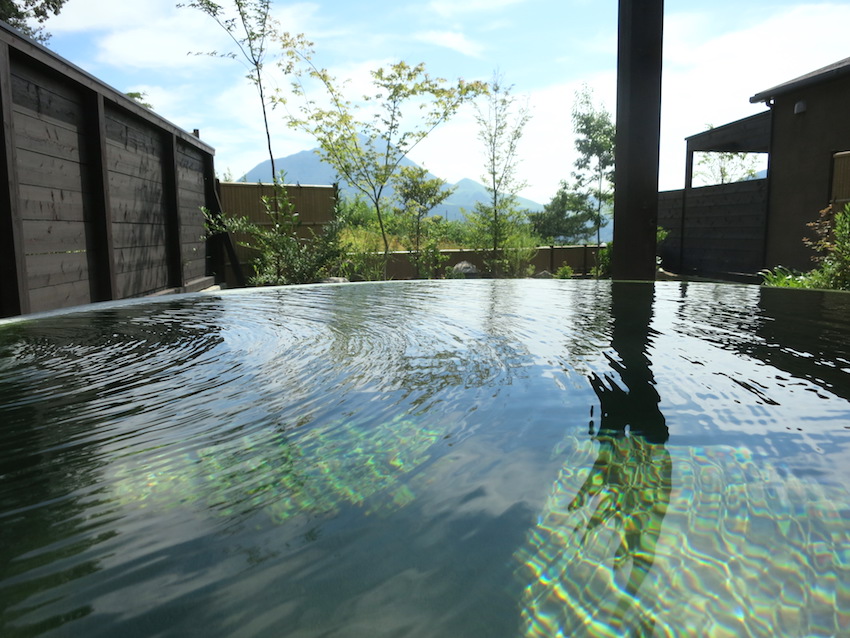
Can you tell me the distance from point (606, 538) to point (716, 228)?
13181mm

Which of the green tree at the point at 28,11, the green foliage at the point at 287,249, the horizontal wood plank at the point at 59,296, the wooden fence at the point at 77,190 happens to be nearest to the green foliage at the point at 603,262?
the green foliage at the point at 287,249

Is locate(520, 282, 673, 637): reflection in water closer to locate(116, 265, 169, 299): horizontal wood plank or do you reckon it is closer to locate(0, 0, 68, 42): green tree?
locate(116, 265, 169, 299): horizontal wood plank

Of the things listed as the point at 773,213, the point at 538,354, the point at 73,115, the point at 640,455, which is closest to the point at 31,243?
the point at 73,115

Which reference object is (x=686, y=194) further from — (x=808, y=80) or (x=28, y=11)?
(x=28, y=11)

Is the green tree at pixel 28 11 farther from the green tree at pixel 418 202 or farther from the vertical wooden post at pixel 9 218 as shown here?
the vertical wooden post at pixel 9 218

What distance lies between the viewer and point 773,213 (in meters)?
10.8

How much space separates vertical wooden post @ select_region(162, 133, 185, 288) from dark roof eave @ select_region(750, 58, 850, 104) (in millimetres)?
9668

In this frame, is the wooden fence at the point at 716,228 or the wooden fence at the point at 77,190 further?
the wooden fence at the point at 716,228

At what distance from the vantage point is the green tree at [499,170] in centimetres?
1160

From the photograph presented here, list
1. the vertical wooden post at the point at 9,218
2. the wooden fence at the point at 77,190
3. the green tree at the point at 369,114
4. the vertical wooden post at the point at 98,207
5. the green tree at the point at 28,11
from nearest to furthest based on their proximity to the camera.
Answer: the vertical wooden post at the point at 9,218 < the wooden fence at the point at 77,190 < the vertical wooden post at the point at 98,207 < the green tree at the point at 369,114 < the green tree at the point at 28,11

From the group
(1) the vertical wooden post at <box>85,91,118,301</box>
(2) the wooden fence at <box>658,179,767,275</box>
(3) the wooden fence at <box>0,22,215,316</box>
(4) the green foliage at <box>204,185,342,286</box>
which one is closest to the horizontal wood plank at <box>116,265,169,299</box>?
(3) the wooden fence at <box>0,22,215,316</box>

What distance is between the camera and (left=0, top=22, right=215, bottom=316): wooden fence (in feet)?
11.7

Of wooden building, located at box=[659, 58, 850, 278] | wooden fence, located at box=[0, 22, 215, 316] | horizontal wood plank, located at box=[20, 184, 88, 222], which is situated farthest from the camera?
wooden building, located at box=[659, 58, 850, 278]

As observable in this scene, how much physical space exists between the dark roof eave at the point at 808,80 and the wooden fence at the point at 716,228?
153 centimetres
